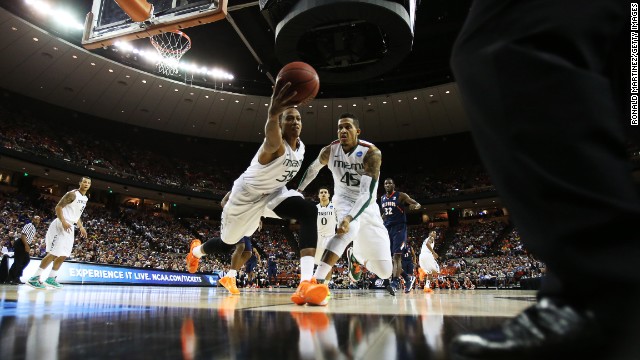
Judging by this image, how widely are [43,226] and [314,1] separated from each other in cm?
1415

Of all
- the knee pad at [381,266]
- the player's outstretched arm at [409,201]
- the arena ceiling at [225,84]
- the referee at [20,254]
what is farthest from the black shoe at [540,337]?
the arena ceiling at [225,84]

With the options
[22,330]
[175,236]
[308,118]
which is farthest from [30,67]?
[22,330]

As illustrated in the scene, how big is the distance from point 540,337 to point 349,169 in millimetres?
3541

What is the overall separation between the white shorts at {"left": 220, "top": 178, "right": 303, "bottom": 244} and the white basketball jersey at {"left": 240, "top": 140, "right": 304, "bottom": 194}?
0.27 ft

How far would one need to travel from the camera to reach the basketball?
2748 mm

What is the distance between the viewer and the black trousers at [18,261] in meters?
8.36

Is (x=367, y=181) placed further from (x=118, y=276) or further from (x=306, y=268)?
(x=118, y=276)

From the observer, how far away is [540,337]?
24.5 inches

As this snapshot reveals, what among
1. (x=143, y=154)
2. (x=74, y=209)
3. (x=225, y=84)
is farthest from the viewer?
(x=143, y=154)

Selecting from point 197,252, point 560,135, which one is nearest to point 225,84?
point 197,252

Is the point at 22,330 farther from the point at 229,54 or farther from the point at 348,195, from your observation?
the point at 229,54

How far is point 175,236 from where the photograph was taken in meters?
22.1

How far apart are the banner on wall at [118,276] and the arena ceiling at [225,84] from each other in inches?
352

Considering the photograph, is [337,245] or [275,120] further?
[337,245]
